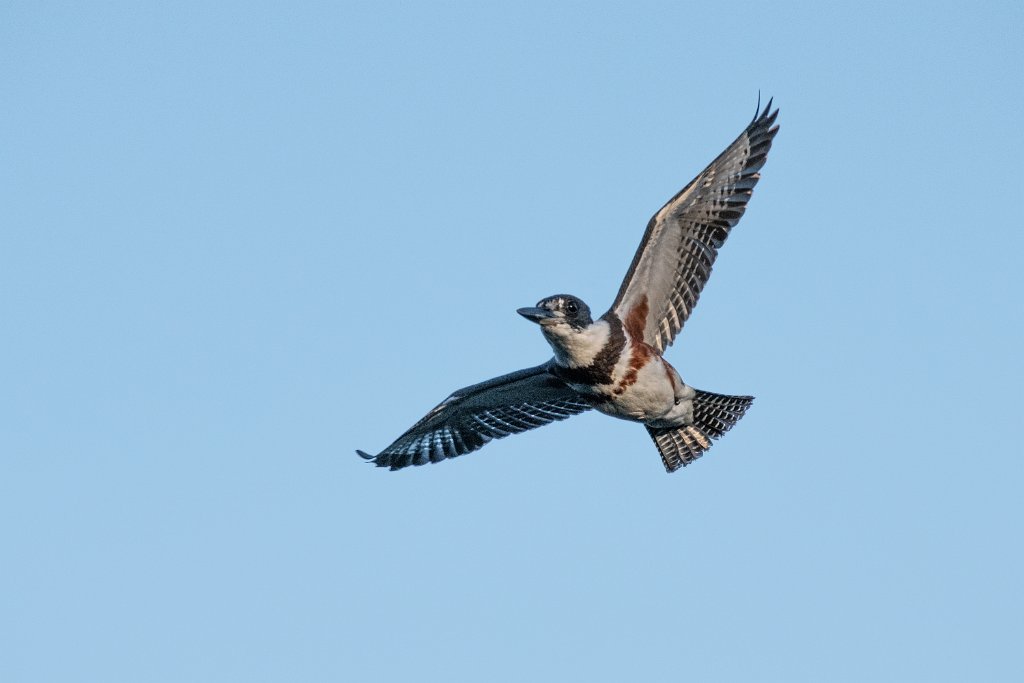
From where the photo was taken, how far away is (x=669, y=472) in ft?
59.2

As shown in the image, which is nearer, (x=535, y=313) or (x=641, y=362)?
(x=535, y=313)

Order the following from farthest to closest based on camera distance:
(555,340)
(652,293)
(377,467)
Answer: (377,467) < (652,293) < (555,340)

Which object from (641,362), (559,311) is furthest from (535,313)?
(641,362)

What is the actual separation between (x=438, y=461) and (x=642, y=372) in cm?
305

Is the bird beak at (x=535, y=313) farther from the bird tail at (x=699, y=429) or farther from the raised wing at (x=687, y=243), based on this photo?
the bird tail at (x=699, y=429)

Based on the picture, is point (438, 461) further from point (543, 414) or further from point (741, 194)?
point (741, 194)

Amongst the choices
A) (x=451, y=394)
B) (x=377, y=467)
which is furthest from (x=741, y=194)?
(x=377, y=467)

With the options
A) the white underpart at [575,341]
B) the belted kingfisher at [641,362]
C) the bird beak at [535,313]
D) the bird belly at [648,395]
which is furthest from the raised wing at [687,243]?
the bird beak at [535,313]

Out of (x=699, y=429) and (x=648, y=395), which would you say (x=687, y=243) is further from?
(x=699, y=429)

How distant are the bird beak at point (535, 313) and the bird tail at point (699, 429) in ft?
8.92

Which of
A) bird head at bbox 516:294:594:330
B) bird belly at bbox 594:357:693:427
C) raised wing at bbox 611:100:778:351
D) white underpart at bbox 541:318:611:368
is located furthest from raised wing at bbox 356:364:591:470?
bird head at bbox 516:294:594:330

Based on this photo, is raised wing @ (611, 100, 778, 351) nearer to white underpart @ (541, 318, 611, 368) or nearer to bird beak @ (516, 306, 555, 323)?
white underpart @ (541, 318, 611, 368)

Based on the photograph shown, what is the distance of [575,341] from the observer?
15.8m

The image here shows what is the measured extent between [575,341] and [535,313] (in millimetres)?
606
